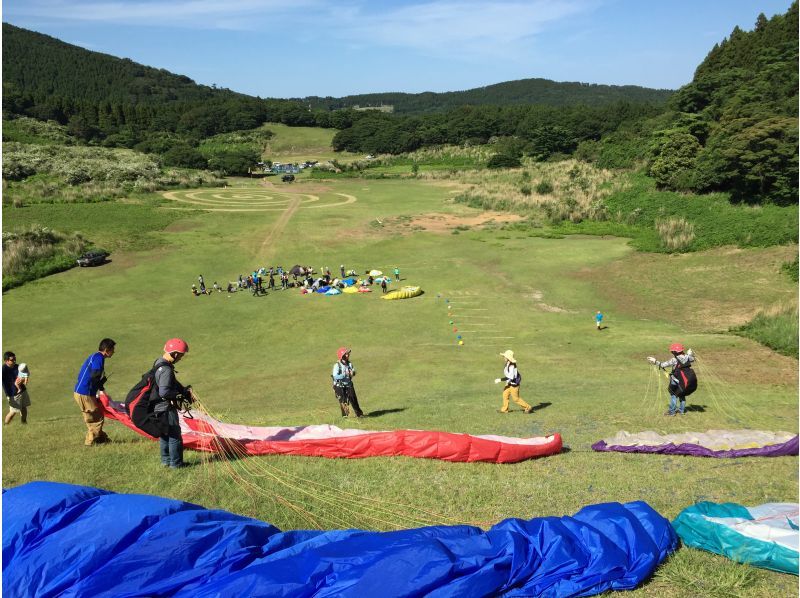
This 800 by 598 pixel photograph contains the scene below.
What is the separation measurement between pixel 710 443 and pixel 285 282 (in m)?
25.1

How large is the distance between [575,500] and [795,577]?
291cm

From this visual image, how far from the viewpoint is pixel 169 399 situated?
9094 millimetres

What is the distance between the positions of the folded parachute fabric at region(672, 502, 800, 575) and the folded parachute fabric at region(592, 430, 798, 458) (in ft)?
10.9

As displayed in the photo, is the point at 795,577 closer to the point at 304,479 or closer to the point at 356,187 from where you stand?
the point at 304,479

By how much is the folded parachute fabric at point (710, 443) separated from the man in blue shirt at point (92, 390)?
9574 millimetres

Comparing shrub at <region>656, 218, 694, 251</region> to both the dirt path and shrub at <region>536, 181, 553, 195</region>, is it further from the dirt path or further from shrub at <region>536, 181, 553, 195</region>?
the dirt path

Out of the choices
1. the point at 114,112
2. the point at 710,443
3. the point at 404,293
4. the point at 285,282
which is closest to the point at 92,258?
the point at 285,282

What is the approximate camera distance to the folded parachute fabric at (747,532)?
6.31 m

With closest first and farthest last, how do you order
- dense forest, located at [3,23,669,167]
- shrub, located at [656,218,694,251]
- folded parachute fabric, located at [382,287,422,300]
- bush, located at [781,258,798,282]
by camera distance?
bush, located at [781,258,798,282] → folded parachute fabric, located at [382,287,422,300] → shrub, located at [656,218,694,251] → dense forest, located at [3,23,669,167]

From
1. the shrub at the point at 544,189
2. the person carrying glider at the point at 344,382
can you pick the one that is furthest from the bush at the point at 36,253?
the shrub at the point at 544,189

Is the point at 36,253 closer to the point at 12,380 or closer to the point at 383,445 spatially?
the point at 12,380

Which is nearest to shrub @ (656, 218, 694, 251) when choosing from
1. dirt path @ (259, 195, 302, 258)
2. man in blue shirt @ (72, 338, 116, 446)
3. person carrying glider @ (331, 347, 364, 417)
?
dirt path @ (259, 195, 302, 258)

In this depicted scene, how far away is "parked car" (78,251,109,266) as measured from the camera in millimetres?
36031

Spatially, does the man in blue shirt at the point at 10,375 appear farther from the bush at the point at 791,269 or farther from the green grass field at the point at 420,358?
the bush at the point at 791,269
